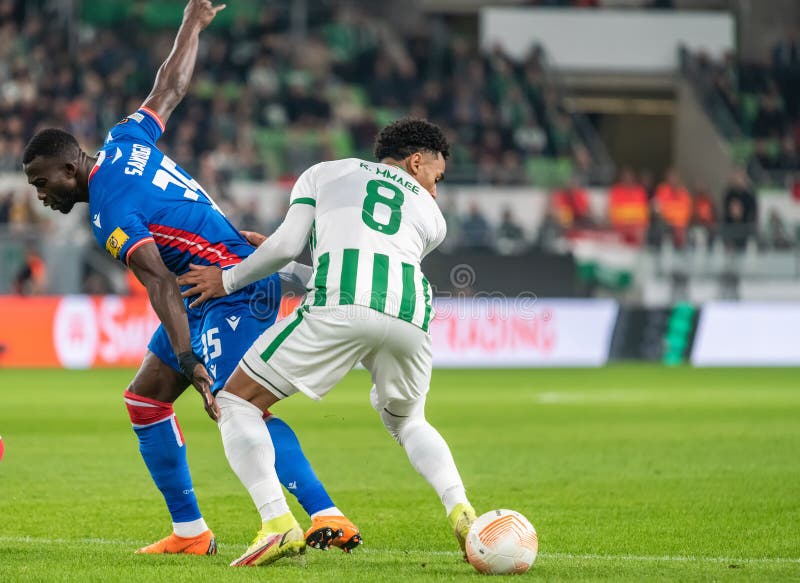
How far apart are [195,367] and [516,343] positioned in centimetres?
1648

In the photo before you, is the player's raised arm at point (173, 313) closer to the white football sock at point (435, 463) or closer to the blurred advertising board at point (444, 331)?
the white football sock at point (435, 463)

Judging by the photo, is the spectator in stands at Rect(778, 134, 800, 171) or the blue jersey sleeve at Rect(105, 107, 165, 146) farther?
the spectator in stands at Rect(778, 134, 800, 171)

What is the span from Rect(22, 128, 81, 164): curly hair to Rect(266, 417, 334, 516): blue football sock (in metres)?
1.52

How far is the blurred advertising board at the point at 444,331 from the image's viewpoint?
65.5 feet

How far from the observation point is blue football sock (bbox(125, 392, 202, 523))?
6.22 meters

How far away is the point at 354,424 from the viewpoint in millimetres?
13016

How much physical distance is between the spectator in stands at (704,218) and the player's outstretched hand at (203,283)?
18.1 m

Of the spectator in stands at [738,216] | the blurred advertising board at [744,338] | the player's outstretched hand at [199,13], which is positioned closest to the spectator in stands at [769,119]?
the spectator in stands at [738,216]

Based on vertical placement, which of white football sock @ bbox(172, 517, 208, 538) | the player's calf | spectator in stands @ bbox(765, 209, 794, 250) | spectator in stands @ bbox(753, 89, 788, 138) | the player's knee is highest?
spectator in stands @ bbox(753, 89, 788, 138)

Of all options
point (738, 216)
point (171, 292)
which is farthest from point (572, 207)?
point (171, 292)

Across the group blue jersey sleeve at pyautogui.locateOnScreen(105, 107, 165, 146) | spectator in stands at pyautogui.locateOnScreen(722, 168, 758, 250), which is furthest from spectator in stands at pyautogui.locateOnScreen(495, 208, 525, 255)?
blue jersey sleeve at pyautogui.locateOnScreen(105, 107, 165, 146)

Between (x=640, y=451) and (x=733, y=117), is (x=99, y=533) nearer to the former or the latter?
(x=640, y=451)

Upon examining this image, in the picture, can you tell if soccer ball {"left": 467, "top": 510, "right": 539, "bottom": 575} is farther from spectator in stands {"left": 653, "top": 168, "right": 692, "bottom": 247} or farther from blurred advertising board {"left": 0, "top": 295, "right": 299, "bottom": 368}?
spectator in stands {"left": 653, "top": 168, "right": 692, "bottom": 247}

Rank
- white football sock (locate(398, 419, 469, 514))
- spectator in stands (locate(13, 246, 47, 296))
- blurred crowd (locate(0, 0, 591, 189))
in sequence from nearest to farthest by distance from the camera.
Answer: white football sock (locate(398, 419, 469, 514)), spectator in stands (locate(13, 246, 47, 296)), blurred crowd (locate(0, 0, 591, 189))
